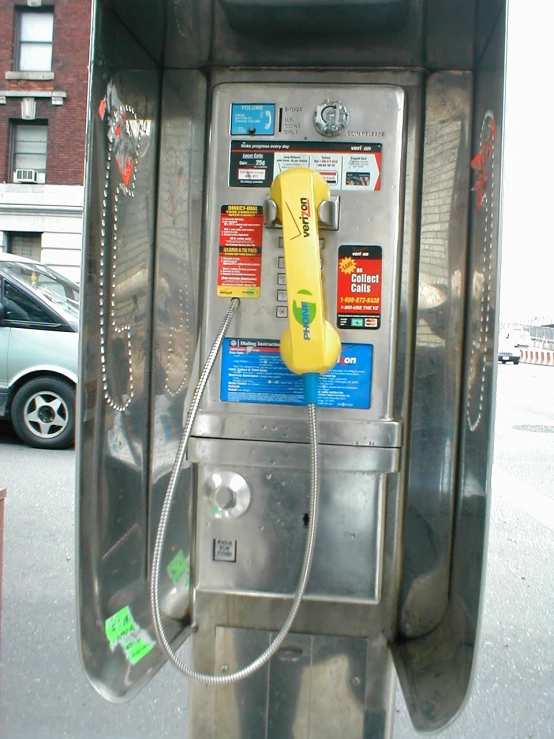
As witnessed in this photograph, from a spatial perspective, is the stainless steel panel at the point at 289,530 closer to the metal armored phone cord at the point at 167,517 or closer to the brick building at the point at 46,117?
the metal armored phone cord at the point at 167,517

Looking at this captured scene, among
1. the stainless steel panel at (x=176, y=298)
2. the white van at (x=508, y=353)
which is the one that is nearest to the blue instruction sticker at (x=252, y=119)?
the stainless steel panel at (x=176, y=298)

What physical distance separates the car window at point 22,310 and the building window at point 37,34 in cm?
857

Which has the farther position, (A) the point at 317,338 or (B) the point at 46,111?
(B) the point at 46,111

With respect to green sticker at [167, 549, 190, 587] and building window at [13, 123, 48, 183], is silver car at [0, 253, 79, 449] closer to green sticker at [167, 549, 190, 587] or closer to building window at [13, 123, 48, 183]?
green sticker at [167, 549, 190, 587]

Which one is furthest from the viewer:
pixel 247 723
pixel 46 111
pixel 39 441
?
pixel 46 111

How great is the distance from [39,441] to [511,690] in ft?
12.8

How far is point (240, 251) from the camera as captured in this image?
60.9 inches

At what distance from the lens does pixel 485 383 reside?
4.55 feet

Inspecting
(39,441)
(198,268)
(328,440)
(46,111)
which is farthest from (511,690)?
(46,111)

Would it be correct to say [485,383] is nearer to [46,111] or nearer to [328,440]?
[328,440]

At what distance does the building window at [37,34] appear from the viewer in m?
12.4

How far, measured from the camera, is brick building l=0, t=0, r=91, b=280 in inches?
481

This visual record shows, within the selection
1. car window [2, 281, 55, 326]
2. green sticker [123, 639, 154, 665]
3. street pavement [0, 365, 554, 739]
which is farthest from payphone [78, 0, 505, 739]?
car window [2, 281, 55, 326]

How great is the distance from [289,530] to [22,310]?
Result: 13.9 ft
